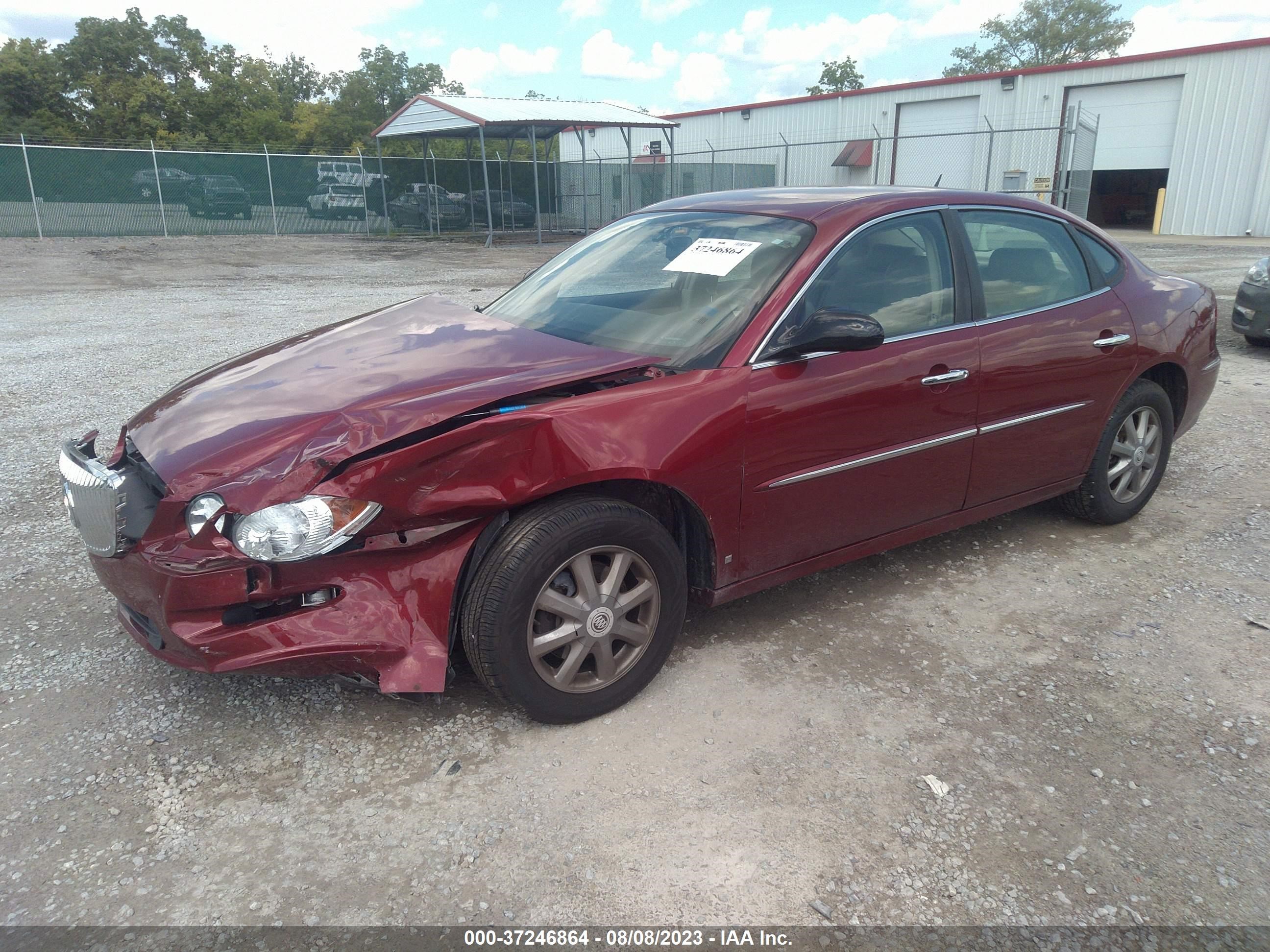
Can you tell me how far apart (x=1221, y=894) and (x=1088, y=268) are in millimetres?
2913

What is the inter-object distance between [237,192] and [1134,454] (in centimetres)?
2605

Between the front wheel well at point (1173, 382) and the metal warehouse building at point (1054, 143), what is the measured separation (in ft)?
57.7

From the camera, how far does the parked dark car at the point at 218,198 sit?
961 inches

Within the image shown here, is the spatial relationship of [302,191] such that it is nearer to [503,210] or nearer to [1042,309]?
[503,210]

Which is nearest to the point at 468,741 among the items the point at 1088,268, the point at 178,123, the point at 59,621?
the point at 59,621

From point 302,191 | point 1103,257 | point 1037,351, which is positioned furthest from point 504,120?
point 1037,351

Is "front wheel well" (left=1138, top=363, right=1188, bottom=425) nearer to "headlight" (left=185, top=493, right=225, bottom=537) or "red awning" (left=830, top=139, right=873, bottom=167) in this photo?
"headlight" (left=185, top=493, right=225, bottom=537)

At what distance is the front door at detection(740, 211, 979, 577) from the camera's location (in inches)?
123

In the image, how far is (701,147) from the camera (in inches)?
1556

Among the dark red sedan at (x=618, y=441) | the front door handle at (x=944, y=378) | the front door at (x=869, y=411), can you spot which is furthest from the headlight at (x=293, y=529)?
the front door handle at (x=944, y=378)

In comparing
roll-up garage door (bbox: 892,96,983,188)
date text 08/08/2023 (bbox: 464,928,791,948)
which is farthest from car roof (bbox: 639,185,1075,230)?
roll-up garage door (bbox: 892,96,983,188)

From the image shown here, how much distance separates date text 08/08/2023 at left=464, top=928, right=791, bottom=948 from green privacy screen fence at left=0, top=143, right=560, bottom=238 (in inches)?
1009

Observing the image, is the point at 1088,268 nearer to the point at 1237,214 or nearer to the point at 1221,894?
the point at 1221,894

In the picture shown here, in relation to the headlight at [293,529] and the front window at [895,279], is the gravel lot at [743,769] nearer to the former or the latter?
the headlight at [293,529]
